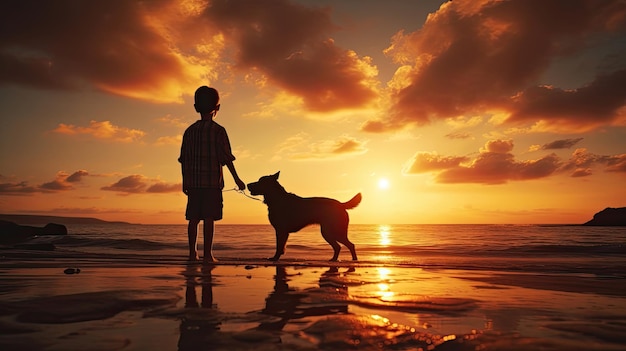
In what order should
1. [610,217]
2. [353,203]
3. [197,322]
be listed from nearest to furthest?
[197,322], [353,203], [610,217]

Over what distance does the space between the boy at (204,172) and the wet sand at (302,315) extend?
241 cm

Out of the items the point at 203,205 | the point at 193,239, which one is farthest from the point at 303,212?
the point at 193,239

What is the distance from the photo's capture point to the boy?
19.9 ft

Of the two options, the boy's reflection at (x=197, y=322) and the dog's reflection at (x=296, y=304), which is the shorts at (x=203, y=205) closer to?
the dog's reflection at (x=296, y=304)

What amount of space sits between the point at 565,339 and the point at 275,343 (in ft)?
4.02

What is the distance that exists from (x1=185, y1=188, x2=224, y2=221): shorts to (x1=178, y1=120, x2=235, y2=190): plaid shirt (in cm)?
9

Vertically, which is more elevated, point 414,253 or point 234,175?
point 234,175

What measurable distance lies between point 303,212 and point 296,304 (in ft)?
15.7

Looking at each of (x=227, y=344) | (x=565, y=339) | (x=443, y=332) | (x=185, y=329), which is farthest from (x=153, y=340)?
(x=565, y=339)

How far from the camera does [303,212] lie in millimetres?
7281

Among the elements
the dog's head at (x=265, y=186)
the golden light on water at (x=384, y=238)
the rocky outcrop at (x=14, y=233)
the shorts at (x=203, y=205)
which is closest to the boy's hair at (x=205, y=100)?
the shorts at (x=203, y=205)

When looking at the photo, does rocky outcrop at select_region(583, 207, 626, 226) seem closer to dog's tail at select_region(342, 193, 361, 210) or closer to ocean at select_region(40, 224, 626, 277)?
ocean at select_region(40, 224, 626, 277)

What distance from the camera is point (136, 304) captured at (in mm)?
2346

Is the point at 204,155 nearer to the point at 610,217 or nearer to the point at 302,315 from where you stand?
the point at 302,315
